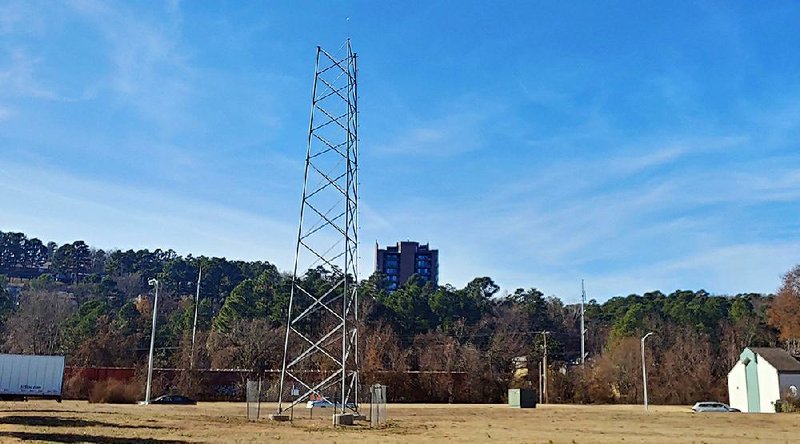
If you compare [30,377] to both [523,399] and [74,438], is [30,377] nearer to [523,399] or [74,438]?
[74,438]

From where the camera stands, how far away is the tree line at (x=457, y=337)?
76.4m

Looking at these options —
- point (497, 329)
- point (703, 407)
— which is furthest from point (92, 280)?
point (703, 407)

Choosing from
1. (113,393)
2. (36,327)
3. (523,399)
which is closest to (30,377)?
(113,393)

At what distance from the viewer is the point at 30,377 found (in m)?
47.7

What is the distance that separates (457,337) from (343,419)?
6106cm

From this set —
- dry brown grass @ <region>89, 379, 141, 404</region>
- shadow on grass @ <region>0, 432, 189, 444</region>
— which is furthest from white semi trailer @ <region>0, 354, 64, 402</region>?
shadow on grass @ <region>0, 432, 189, 444</region>

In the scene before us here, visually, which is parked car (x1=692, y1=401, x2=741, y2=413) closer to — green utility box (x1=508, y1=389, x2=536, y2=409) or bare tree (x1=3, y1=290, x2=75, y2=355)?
green utility box (x1=508, y1=389, x2=536, y2=409)

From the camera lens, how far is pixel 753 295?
108438 mm

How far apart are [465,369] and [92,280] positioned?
8082 centimetres

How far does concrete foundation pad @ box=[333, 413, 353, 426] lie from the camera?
30984 millimetres

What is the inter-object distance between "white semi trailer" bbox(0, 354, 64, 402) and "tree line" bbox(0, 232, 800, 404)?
23.4 m

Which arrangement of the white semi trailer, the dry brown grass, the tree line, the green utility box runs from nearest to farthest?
the white semi trailer
the dry brown grass
the green utility box
the tree line

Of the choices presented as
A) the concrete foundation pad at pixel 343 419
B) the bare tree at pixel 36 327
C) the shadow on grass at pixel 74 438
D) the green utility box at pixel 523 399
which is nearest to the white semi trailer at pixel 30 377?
the concrete foundation pad at pixel 343 419

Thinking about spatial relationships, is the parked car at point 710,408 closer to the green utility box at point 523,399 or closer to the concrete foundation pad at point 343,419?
the green utility box at point 523,399
